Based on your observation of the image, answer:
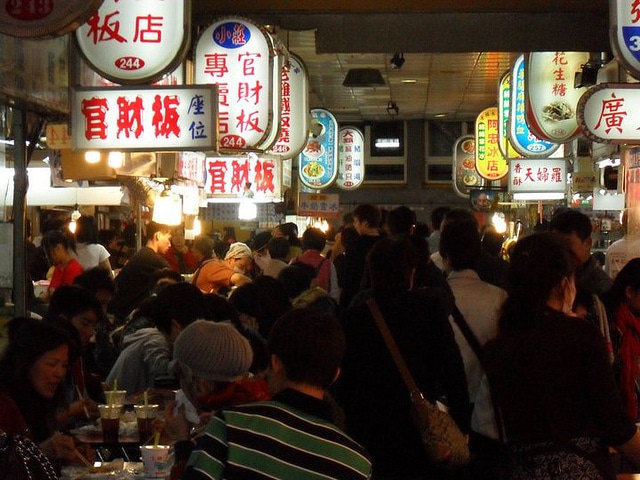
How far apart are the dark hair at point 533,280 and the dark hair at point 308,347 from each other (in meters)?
1.18

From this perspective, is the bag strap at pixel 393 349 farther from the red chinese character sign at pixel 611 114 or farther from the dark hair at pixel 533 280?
the red chinese character sign at pixel 611 114

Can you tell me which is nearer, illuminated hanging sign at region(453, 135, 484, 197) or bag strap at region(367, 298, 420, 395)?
bag strap at region(367, 298, 420, 395)

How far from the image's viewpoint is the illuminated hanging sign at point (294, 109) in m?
13.8

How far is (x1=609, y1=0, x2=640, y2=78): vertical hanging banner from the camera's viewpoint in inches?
308

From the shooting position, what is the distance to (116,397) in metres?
5.48

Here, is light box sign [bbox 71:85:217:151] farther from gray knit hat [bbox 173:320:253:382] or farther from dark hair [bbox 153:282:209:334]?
Answer: gray knit hat [bbox 173:320:253:382]

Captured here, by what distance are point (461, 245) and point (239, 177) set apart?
896 cm

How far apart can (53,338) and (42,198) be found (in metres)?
9.10

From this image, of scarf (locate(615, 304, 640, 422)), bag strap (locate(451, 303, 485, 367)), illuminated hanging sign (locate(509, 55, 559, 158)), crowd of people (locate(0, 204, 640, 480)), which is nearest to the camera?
crowd of people (locate(0, 204, 640, 480))

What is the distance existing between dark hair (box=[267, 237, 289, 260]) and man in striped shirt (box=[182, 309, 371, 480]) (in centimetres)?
1035

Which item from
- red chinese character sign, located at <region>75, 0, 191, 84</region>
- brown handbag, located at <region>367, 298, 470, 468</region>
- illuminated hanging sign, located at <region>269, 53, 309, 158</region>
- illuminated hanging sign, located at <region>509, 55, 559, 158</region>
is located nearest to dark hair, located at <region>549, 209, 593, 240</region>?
brown handbag, located at <region>367, 298, 470, 468</region>

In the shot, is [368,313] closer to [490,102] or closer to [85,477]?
[85,477]

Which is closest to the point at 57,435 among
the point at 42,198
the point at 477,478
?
the point at 477,478

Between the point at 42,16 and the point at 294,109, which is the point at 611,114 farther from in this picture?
the point at 294,109
